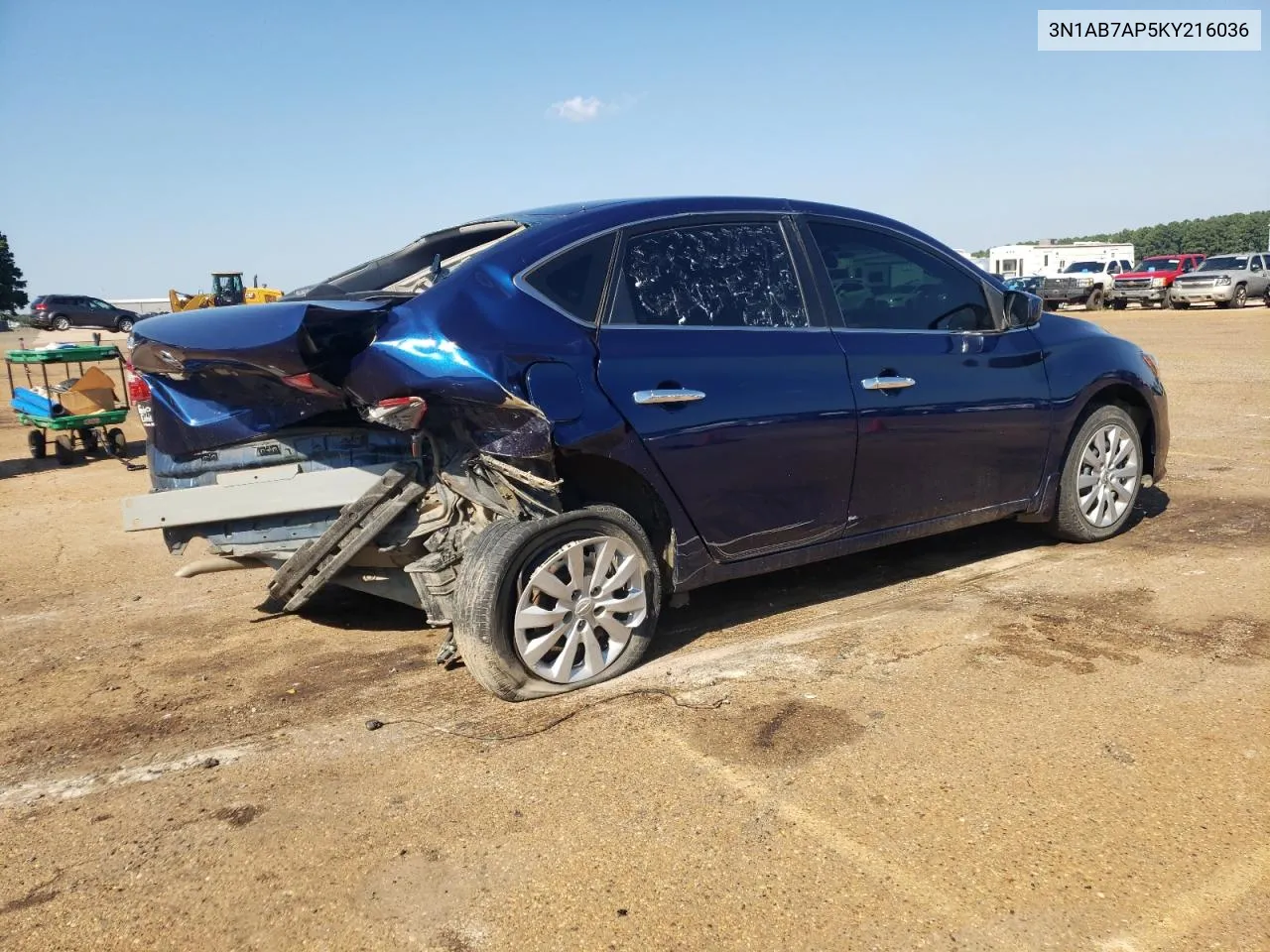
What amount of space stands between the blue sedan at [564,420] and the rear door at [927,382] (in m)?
0.02

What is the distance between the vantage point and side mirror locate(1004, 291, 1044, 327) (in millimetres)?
5102

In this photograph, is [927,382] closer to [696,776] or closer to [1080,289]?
[696,776]

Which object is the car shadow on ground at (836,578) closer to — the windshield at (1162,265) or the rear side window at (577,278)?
the rear side window at (577,278)

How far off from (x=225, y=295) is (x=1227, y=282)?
106 ft

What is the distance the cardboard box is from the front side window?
845cm

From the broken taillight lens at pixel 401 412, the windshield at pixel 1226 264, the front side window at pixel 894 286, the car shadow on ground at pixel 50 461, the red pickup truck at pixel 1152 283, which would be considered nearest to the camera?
the broken taillight lens at pixel 401 412

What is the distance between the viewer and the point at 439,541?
151 inches

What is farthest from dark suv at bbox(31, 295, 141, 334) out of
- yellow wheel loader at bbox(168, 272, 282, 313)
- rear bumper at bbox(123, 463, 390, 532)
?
rear bumper at bbox(123, 463, 390, 532)

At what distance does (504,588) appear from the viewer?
355 centimetres

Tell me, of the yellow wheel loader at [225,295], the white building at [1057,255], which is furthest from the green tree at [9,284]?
the white building at [1057,255]

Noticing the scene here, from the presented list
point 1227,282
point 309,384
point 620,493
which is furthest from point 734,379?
point 1227,282

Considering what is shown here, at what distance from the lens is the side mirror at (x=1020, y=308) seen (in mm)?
5102

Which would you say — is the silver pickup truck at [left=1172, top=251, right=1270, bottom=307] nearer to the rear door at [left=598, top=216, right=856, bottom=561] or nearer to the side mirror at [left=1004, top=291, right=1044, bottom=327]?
the side mirror at [left=1004, top=291, right=1044, bottom=327]

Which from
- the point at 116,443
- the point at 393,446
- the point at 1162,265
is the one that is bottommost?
the point at 116,443
